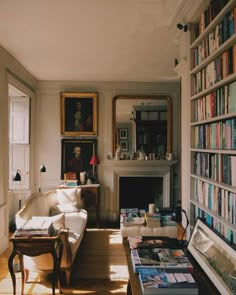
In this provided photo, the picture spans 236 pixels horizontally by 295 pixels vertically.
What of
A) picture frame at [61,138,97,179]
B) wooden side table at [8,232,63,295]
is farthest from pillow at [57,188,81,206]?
wooden side table at [8,232,63,295]

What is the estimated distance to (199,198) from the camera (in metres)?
2.31

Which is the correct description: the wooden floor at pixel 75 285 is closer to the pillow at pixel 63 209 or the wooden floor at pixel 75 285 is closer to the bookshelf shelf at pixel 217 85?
the pillow at pixel 63 209

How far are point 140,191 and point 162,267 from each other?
14.2ft

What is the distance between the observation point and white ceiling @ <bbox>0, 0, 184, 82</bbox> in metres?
2.66

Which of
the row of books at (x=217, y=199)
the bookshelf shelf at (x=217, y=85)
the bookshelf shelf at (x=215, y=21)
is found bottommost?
the row of books at (x=217, y=199)

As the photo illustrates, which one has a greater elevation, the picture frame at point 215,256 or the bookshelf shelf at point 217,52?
the bookshelf shelf at point 217,52

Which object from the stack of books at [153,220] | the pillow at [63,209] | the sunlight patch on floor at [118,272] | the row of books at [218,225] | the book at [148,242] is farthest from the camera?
the pillow at [63,209]

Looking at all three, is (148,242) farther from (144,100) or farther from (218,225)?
(144,100)

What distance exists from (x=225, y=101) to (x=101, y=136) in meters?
4.20

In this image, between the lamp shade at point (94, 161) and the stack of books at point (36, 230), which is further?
the lamp shade at point (94, 161)

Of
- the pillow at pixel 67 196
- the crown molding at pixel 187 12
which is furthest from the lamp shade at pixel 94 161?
the crown molding at pixel 187 12

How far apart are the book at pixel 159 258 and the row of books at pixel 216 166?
0.54 m

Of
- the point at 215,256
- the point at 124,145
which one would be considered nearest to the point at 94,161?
the point at 124,145

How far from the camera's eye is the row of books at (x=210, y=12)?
1872 mm
